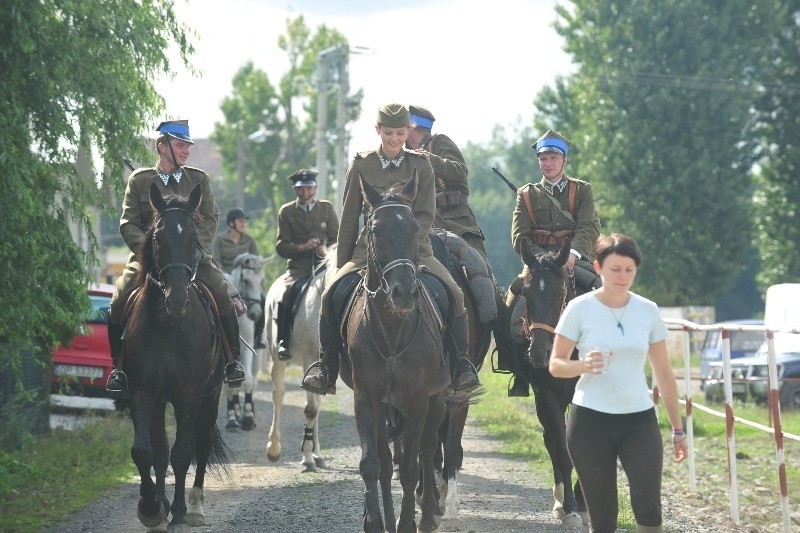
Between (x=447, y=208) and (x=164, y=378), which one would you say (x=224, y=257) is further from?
(x=164, y=378)

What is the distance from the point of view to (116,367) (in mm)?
11461

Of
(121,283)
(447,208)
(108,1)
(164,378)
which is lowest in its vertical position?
(164,378)

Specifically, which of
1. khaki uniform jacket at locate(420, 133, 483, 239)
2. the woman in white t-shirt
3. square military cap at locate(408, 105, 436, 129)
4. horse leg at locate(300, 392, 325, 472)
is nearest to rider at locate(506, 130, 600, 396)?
khaki uniform jacket at locate(420, 133, 483, 239)

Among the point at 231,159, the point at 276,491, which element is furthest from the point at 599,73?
the point at 276,491

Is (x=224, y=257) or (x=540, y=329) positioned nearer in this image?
(x=540, y=329)

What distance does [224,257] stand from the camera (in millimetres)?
21328

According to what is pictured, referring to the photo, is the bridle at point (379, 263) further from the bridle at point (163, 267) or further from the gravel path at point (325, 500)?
the gravel path at point (325, 500)

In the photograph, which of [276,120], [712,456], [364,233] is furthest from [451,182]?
[276,120]

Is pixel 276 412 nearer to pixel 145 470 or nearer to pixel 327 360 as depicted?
pixel 145 470

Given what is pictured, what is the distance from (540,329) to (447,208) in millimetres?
2656

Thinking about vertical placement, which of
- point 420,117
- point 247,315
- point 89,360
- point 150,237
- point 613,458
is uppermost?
point 420,117

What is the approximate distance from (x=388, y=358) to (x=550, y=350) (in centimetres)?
165

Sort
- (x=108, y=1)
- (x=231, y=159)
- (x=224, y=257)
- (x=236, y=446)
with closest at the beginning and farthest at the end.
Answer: (x=108, y=1) → (x=236, y=446) → (x=224, y=257) → (x=231, y=159)

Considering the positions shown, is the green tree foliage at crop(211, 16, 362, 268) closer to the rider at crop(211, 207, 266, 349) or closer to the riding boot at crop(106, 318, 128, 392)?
the rider at crop(211, 207, 266, 349)
